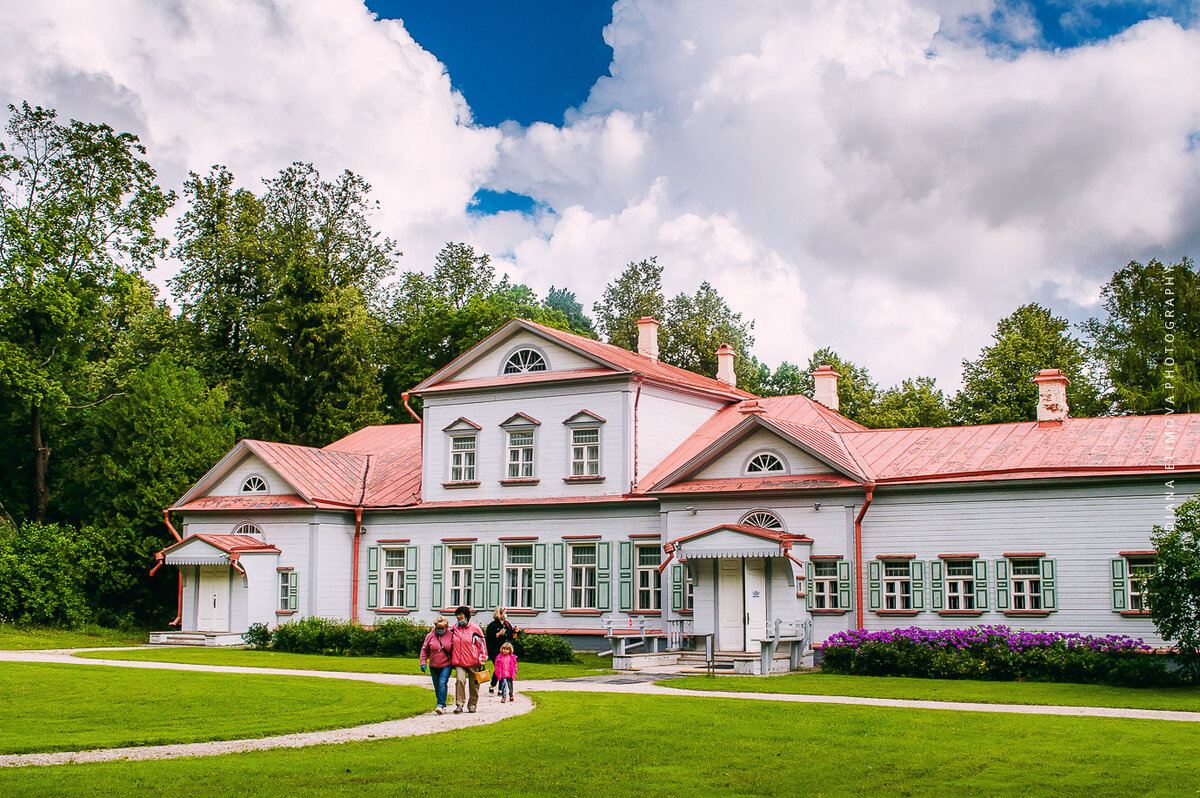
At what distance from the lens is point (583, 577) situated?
104 feet

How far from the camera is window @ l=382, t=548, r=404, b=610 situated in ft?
113

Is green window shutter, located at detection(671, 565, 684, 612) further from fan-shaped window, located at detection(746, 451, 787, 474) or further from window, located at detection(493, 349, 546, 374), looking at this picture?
window, located at detection(493, 349, 546, 374)

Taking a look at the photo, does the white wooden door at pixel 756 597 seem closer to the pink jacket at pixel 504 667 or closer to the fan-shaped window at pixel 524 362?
the fan-shaped window at pixel 524 362

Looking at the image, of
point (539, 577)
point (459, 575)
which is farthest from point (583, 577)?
point (459, 575)

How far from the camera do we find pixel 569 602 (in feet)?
104

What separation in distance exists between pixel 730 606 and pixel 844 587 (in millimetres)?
2614

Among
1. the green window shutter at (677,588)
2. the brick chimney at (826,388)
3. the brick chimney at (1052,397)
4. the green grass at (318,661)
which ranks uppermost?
the brick chimney at (826,388)

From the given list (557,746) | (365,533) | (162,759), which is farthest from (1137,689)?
(365,533)

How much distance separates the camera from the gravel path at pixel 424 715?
13.2m

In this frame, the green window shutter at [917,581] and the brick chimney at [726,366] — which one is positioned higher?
the brick chimney at [726,366]

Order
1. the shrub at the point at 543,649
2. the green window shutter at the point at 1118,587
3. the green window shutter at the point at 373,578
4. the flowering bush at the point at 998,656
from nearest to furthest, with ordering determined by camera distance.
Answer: the flowering bush at the point at 998,656 → the green window shutter at the point at 1118,587 → the shrub at the point at 543,649 → the green window shutter at the point at 373,578

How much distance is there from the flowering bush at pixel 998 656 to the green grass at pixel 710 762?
688cm

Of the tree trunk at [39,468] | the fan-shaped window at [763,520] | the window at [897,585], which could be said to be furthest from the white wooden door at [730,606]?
the tree trunk at [39,468]

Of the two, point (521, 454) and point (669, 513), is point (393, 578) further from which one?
point (669, 513)
